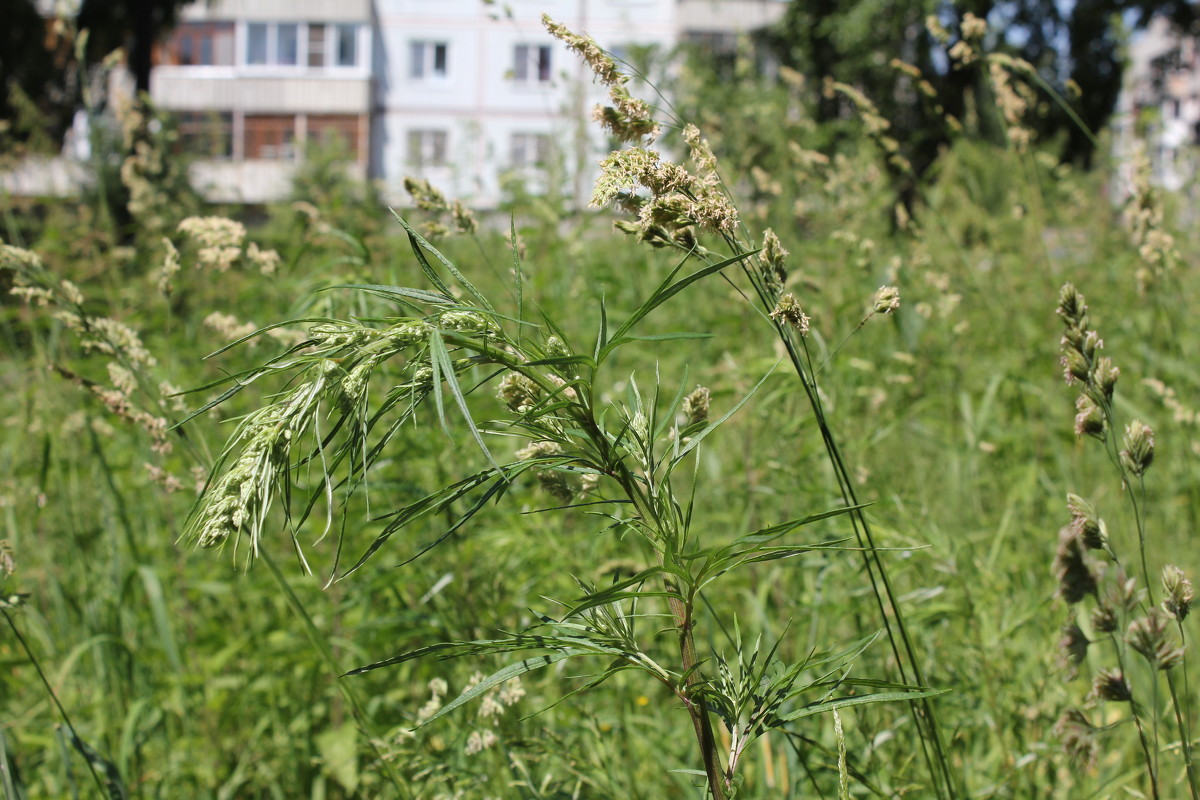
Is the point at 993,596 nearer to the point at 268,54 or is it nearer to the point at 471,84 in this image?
the point at 471,84

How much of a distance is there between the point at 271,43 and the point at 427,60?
15.5ft

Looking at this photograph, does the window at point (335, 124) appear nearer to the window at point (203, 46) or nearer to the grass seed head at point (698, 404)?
the window at point (203, 46)

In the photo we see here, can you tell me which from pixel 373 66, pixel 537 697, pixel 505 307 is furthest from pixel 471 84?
pixel 537 697

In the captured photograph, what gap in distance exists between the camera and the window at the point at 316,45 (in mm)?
27705

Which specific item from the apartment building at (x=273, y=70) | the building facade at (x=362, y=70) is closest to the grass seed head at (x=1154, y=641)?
the building facade at (x=362, y=70)

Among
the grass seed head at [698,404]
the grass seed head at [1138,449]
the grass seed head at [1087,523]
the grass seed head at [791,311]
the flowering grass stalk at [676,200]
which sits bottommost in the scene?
the grass seed head at [1087,523]

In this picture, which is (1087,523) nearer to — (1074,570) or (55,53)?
(1074,570)

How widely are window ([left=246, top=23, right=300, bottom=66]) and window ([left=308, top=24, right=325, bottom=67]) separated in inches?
14.7

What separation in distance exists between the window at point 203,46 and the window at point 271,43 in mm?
684

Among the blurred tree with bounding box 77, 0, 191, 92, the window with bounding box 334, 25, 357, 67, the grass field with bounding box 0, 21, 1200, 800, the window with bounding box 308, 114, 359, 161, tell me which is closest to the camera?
the grass field with bounding box 0, 21, 1200, 800

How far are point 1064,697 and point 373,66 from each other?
29501mm

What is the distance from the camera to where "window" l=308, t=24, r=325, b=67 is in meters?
27.7

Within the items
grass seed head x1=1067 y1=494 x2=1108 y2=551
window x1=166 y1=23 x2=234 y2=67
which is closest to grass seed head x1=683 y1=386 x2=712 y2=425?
grass seed head x1=1067 y1=494 x2=1108 y2=551

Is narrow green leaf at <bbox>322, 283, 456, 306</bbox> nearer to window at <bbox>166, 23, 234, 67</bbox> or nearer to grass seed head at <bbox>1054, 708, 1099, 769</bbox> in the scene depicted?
grass seed head at <bbox>1054, 708, 1099, 769</bbox>
